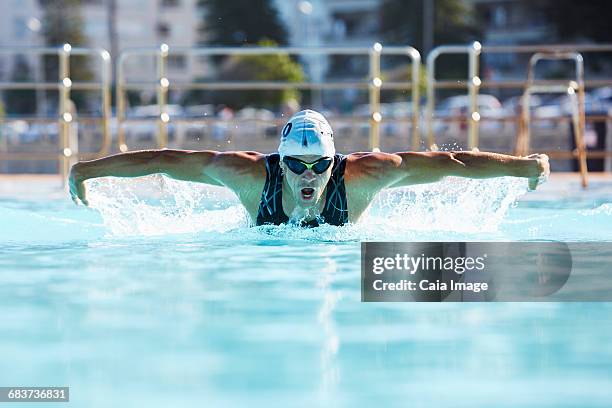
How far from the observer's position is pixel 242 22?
157 ft

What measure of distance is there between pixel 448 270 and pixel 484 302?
22 centimetres

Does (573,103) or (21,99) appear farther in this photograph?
(21,99)

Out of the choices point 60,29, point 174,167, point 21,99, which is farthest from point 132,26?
point 174,167

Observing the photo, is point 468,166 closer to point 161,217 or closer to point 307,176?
point 307,176

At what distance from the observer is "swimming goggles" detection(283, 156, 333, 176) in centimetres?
504

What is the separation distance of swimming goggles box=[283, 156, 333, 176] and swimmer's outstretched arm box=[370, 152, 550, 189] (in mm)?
353

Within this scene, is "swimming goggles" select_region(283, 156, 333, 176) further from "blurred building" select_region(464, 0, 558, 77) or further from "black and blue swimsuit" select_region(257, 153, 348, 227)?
"blurred building" select_region(464, 0, 558, 77)

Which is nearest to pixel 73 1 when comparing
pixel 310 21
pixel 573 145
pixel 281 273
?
pixel 310 21

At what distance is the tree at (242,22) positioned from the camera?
47.9m

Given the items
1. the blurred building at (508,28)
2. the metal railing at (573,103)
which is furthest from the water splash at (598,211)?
the blurred building at (508,28)

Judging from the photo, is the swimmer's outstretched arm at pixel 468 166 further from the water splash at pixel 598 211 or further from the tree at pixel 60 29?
the tree at pixel 60 29

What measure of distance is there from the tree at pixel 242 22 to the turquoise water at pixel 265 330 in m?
42.4

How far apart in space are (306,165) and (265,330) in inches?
67.8

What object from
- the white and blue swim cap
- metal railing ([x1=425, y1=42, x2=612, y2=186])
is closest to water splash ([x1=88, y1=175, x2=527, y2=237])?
the white and blue swim cap
